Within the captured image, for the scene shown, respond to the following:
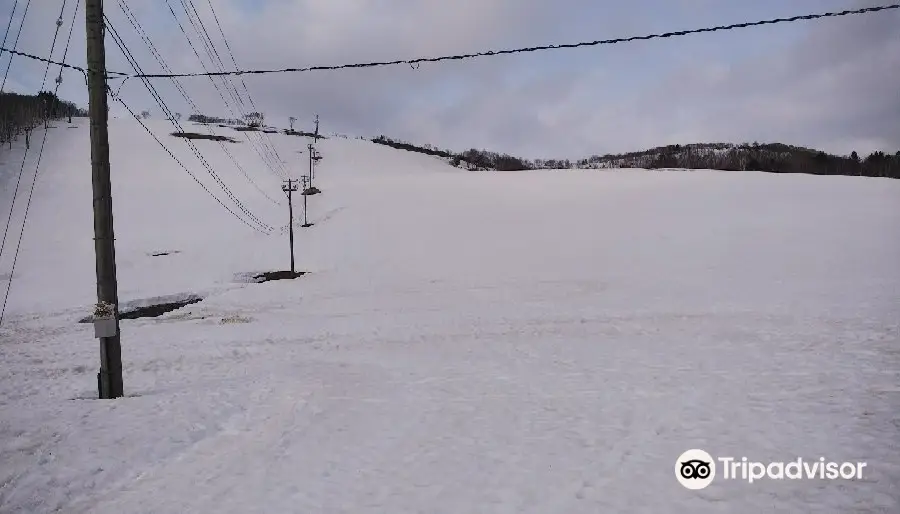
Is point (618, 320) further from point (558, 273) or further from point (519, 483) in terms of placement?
point (558, 273)

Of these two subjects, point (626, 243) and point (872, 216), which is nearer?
point (626, 243)

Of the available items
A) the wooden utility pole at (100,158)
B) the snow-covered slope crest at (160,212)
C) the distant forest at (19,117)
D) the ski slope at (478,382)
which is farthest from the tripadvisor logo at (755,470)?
the distant forest at (19,117)

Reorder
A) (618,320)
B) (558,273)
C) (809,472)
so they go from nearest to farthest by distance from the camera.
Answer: (809,472), (618,320), (558,273)

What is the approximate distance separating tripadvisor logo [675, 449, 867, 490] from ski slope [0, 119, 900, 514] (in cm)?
14

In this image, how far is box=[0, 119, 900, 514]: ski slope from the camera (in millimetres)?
6141

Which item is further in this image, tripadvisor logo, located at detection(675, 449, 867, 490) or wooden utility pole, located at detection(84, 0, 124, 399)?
wooden utility pole, located at detection(84, 0, 124, 399)

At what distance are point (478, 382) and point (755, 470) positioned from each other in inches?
221

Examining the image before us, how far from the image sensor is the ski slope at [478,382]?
6.14 m

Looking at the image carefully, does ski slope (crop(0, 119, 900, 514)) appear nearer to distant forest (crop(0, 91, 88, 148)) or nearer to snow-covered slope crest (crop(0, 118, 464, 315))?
snow-covered slope crest (crop(0, 118, 464, 315))

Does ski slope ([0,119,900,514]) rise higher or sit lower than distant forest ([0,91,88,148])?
lower

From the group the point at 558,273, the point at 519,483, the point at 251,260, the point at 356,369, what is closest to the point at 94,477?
the point at 519,483

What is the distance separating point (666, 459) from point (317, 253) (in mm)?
42803

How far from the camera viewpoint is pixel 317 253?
153 feet

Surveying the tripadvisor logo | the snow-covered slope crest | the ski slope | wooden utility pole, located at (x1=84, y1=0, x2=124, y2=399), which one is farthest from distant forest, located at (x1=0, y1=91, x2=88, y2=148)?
the tripadvisor logo
